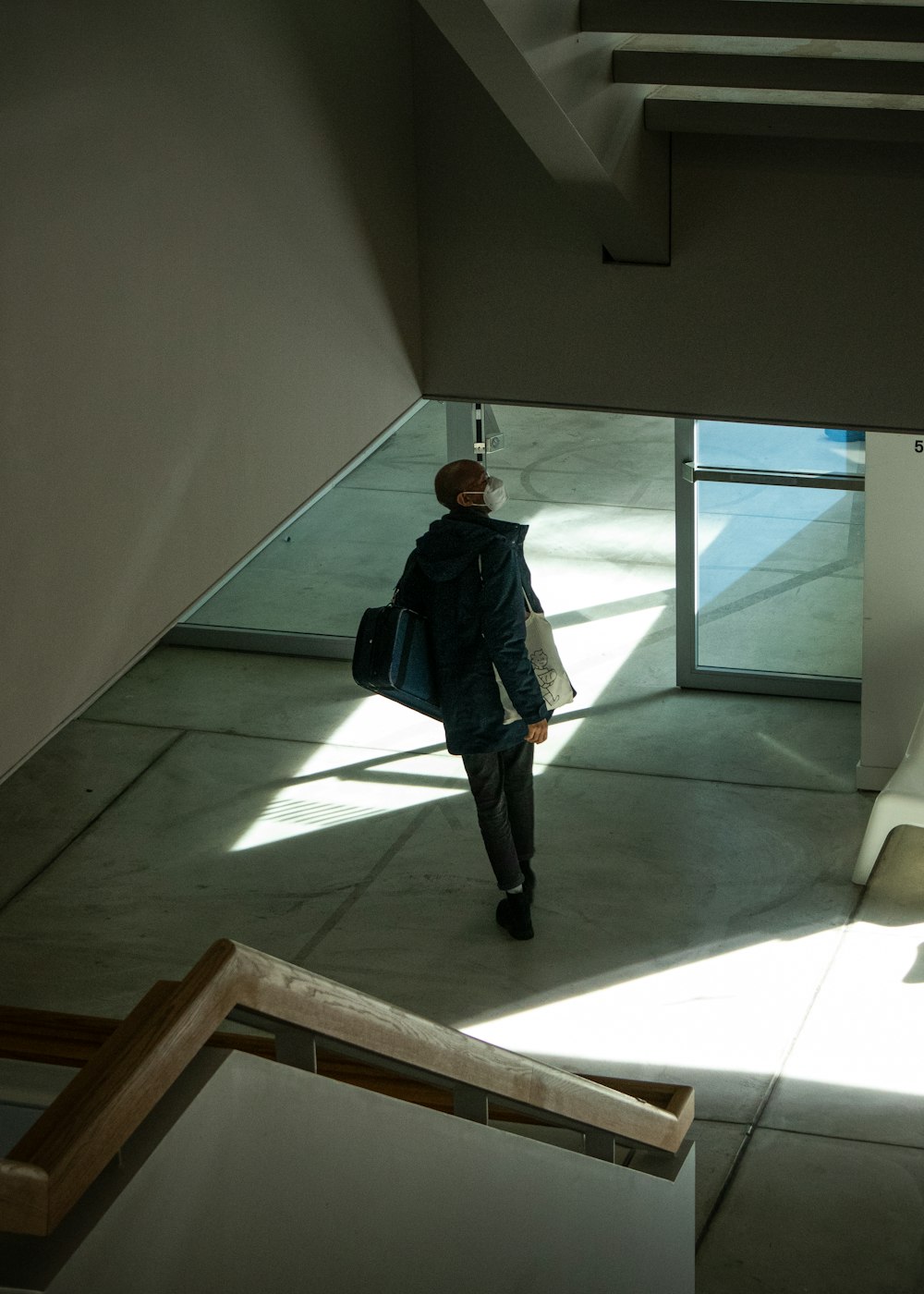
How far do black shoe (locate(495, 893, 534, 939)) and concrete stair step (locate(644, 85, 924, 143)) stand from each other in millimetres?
3926

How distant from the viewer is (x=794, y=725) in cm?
845

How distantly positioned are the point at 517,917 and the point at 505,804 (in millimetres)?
612

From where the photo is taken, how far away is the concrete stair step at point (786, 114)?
3213mm

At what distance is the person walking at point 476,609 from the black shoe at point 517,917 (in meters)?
0.90

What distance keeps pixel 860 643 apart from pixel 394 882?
10.8 ft

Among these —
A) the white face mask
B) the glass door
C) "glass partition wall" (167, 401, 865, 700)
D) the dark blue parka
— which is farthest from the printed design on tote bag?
the glass door

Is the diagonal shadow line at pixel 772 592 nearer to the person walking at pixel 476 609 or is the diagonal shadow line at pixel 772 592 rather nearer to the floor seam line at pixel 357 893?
the floor seam line at pixel 357 893

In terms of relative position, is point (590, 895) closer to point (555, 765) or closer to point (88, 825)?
point (555, 765)

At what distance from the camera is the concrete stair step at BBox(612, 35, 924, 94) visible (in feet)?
9.50

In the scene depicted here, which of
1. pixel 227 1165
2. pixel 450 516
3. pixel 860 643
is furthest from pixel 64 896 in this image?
pixel 227 1165

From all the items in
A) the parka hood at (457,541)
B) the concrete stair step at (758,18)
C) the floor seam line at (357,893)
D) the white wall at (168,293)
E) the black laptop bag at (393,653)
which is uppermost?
the concrete stair step at (758,18)

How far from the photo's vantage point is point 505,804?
6.29 meters

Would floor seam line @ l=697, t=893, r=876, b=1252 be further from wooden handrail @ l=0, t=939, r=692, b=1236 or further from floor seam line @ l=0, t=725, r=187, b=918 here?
floor seam line @ l=0, t=725, r=187, b=918

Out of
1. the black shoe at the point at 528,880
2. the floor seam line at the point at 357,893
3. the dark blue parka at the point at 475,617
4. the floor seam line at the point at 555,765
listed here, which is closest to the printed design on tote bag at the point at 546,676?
the dark blue parka at the point at 475,617
